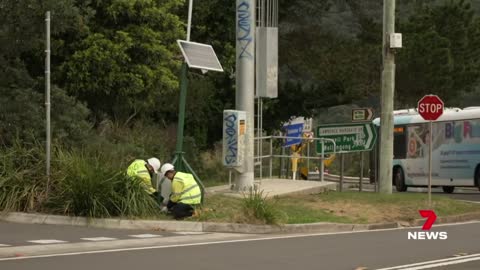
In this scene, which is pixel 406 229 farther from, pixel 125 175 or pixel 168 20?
pixel 168 20

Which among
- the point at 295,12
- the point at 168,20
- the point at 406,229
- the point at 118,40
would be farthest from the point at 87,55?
the point at 295,12

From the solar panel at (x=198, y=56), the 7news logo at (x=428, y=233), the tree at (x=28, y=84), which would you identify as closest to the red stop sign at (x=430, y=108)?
the 7news logo at (x=428, y=233)

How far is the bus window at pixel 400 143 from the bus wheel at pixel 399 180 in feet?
1.92

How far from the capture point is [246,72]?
19.6 meters

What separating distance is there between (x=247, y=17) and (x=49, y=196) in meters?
6.73

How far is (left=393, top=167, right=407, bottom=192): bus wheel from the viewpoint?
32.9 m

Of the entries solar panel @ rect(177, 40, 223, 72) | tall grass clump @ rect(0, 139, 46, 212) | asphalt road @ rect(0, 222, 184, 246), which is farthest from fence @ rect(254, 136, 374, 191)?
asphalt road @ rect(0, 222, 184, 246)

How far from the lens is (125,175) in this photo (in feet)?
53.8

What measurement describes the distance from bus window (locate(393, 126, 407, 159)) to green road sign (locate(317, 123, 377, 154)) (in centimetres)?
910

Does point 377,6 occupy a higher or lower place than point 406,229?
A: higher

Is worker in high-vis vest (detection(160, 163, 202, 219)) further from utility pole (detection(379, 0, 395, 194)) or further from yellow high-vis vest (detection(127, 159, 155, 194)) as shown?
utility pole (detection(379, 0, 395, 194))

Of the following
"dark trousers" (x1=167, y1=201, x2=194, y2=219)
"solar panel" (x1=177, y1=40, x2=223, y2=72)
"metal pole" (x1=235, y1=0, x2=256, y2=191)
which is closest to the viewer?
"dark trousers" (x1=167, y1=201, x2=194, y2=219)

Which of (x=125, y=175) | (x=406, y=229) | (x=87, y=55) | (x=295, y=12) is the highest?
(x=295, y=12)

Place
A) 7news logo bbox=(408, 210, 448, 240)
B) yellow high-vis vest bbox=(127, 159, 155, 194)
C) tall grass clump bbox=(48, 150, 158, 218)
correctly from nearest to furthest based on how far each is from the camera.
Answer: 7news logo bbox=(408, 210, 448, 240) < tall grass clump bbox=(48, 150, 158, 218) < yellow high-vis vest bbox=(127, 159, 155, 194)
